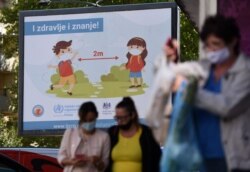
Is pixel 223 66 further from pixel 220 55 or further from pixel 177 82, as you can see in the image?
pixel 177 82

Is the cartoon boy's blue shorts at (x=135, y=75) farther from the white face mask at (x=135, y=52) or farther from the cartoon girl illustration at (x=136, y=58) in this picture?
the white face mask at (x=135, y=52)

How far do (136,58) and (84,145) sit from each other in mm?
9939

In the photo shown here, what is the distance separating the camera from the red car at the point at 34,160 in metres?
13.9

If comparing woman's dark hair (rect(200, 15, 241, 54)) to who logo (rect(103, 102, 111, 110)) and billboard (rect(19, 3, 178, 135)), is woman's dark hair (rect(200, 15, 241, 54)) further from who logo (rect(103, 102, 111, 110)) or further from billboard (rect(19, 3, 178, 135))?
who logo (rect(103, 102, 111, 110))

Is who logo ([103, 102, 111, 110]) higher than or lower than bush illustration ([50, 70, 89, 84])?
lower

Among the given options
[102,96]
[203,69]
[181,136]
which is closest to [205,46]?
Result: [203,69]

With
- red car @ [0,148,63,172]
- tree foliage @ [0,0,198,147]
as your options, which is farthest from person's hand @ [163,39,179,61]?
tree foliage @ [0,0,198,147]

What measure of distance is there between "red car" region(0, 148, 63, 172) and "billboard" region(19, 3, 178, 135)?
4435 millimetres

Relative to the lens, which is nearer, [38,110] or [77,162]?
[77,162]

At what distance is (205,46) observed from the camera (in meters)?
6.24

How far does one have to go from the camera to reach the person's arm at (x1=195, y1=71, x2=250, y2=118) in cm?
599

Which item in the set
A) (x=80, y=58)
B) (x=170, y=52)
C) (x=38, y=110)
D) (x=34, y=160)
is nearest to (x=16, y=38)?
(x=38, y=110)

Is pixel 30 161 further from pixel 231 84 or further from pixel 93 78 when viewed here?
pixel 231 84

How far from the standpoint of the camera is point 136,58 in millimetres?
18938
